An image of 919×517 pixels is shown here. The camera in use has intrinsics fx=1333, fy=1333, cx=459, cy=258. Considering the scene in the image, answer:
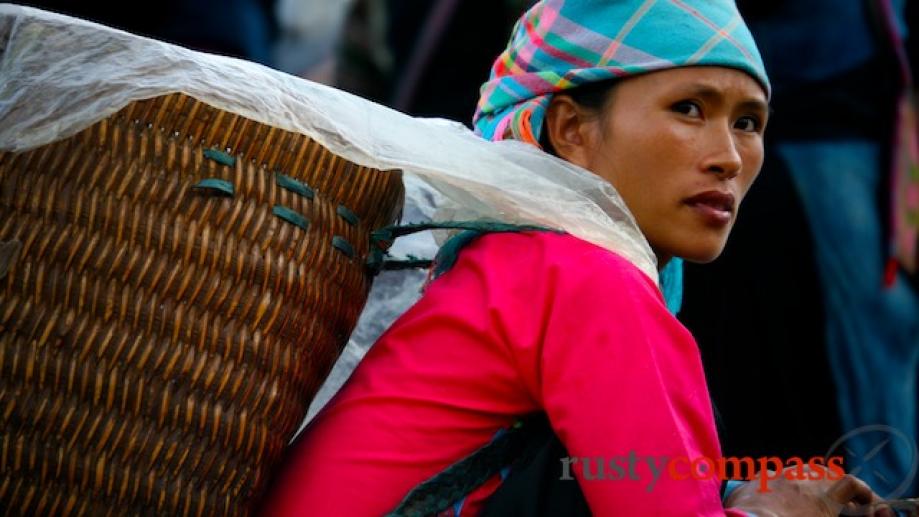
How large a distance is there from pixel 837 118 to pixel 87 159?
2979mm

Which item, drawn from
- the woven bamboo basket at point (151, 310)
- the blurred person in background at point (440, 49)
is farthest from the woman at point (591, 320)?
the blurred person in background at point (440, 49)

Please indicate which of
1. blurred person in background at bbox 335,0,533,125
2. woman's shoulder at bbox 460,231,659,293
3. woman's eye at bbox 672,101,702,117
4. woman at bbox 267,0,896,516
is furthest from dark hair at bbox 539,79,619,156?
blurred person in background at bbox 335,0,533,125

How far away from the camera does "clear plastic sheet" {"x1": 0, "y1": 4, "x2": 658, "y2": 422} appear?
1789 millimetres

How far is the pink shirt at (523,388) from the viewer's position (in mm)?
1813

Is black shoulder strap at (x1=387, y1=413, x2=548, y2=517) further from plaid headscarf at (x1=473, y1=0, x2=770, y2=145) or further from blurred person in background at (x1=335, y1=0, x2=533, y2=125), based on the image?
blurred person in background at (x1=335, y1=0, x2=533, y2=125)

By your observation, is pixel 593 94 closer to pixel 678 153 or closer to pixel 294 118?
pixel 678 153

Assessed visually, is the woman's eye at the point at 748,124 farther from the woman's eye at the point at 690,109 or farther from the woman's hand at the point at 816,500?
the woman's hand at the point at 816,500

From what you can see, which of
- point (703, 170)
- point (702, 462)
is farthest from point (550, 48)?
point (702, 462)

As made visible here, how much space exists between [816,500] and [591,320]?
450mm

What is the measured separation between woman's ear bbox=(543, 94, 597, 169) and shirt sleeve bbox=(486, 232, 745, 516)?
412 mm

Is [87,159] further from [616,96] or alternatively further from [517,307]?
[616,96]

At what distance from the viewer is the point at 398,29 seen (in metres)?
5.95

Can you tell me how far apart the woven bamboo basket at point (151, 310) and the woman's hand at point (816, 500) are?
0.72 metres

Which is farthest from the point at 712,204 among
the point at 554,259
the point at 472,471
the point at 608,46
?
the point at 472,471
